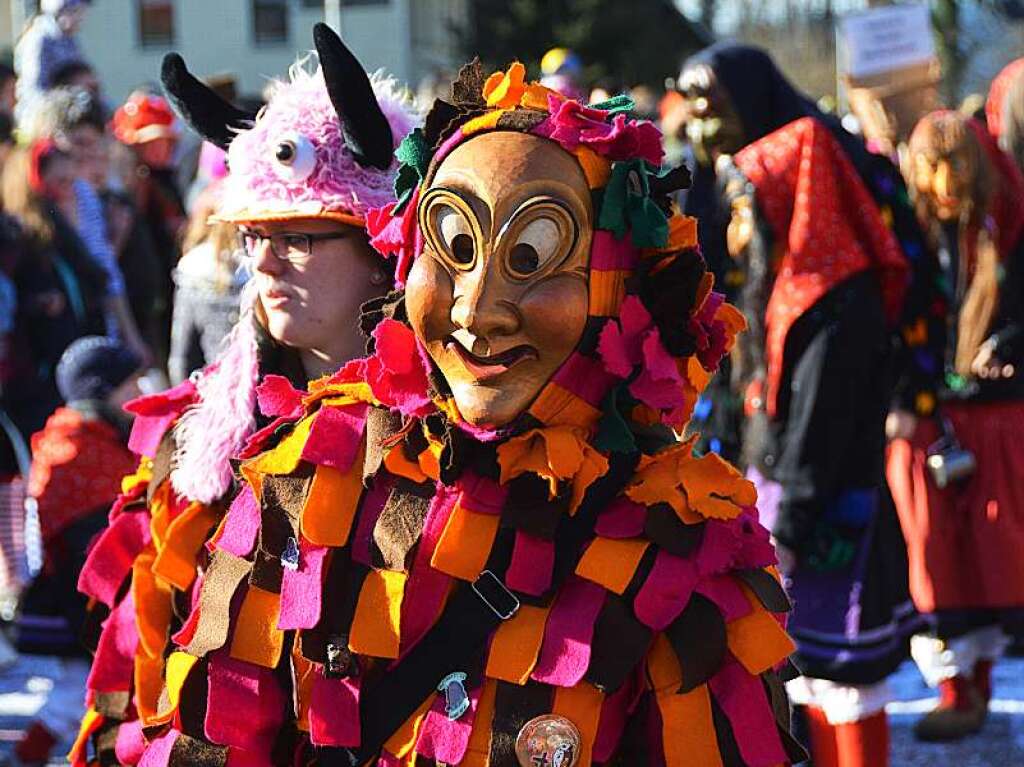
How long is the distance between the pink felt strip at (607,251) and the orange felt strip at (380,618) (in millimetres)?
492

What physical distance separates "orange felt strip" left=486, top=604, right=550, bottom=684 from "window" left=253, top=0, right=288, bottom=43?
2709 centimetres

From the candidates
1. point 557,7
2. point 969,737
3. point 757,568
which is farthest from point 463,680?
point 557,7

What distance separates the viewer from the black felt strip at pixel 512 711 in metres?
2.07

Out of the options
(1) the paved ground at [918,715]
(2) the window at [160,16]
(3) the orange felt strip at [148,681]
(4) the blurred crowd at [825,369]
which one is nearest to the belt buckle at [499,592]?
(3) the orange felt strip at [148,681]

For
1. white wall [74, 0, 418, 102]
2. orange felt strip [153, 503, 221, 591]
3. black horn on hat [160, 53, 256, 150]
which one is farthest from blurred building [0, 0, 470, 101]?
orange felt strip [153, 503, 221, 591]

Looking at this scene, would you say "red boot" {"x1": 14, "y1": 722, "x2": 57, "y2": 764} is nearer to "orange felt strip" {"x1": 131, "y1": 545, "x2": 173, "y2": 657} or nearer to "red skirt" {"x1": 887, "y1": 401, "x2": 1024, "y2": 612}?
"orange felt strip" {"x1": 131, "y1": 545, "x2": 173, "y2": 657}

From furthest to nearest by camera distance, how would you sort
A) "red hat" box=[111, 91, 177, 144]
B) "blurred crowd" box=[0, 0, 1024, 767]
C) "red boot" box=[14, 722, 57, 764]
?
"red hat" box=[111, 91, 177, 144] → "red boot" box=[14, 722, 57, 764] → "blurred crowd" box=[0, 0, 1024, 767]

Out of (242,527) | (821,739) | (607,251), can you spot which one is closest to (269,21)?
(821,739)

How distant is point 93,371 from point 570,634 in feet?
10.1

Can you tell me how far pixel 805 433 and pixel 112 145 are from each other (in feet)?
18.1

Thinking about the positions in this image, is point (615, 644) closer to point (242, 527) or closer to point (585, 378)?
point (585, 378)

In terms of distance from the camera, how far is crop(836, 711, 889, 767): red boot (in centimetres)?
411

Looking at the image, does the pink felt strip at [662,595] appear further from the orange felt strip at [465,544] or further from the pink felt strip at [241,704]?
the pink felt strip at [241,704]

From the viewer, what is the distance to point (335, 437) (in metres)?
2.23
